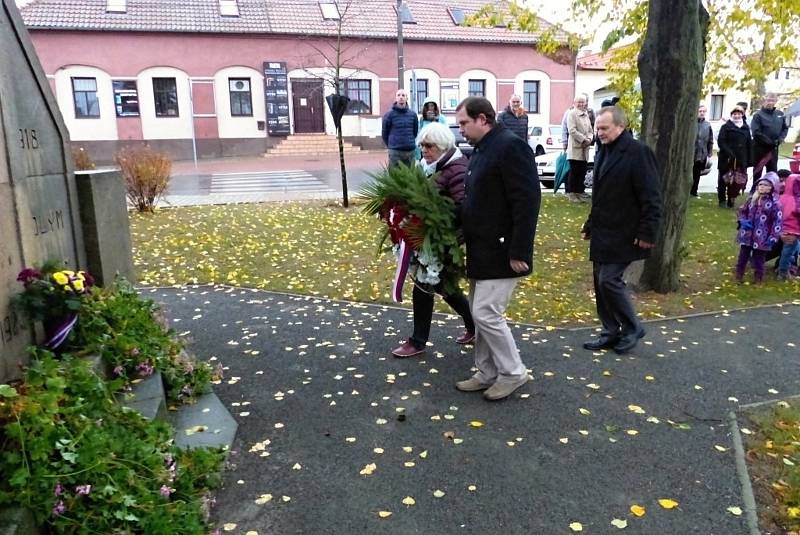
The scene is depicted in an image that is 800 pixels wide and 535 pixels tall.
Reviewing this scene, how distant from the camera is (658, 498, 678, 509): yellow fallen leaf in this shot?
3223 mm

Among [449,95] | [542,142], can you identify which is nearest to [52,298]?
[542,142]

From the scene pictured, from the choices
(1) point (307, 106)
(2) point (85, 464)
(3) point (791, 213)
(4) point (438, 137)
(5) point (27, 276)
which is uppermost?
(1) point (307, 106)

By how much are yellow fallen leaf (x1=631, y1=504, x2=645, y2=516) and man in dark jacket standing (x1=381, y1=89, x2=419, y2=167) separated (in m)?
8.95

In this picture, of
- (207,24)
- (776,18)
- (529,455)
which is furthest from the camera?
(207,24)

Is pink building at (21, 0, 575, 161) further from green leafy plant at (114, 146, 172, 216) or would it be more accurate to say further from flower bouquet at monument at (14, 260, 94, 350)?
flower bouquet at monument at (14, 260, 94, 350)

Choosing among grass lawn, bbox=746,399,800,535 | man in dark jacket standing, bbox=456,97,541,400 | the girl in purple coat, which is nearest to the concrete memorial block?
man in dark jacket standing, bbox=456,97,541,400

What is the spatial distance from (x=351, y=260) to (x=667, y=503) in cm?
611

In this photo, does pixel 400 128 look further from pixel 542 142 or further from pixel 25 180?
pixel 542 142

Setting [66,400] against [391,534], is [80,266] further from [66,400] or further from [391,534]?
[391,534]

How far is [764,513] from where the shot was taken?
125 inches

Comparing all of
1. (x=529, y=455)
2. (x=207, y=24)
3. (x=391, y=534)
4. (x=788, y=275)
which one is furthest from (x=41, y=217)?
(x=207, y=24)

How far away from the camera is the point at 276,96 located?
108 ft

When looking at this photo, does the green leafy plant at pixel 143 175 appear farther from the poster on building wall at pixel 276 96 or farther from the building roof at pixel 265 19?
the poster on building wall at pixel 276 96

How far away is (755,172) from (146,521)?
1364cm
